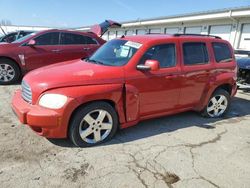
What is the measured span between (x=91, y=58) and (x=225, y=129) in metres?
2.92

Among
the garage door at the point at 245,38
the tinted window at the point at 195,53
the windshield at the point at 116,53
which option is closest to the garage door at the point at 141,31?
the garage door at the point at 245,38

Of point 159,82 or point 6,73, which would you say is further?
point 6,73

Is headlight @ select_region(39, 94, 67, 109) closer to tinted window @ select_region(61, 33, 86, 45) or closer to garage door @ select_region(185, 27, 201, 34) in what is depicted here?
tinted window @ select_region(61, 33, 86, 45)

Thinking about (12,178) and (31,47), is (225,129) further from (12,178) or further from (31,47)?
(31,47)

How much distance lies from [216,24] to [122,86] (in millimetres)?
15735

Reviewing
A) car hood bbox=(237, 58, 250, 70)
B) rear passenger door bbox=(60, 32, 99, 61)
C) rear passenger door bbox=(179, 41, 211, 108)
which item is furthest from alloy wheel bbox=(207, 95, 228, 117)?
rear passenger door bbox=(60, 32, 99, 61)

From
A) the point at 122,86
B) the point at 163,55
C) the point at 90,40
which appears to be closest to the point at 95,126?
the point at 122,86

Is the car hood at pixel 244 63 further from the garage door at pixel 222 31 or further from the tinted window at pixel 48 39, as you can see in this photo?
the garage door at pixel 222 31

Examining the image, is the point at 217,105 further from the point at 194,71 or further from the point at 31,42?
the point at 31,42

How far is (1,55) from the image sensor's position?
749 centimetres

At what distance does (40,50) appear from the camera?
7.98 metres

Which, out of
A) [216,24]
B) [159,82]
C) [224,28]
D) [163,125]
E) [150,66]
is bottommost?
[163,125]

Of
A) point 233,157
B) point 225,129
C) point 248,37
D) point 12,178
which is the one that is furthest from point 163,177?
point 248,37

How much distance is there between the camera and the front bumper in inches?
140
